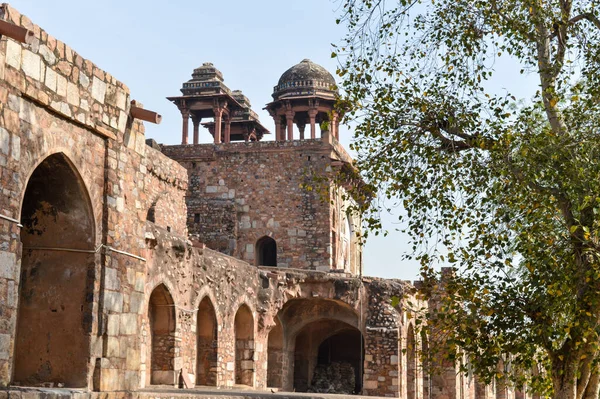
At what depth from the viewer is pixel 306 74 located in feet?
107

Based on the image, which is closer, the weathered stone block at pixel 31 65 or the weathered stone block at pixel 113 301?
the weathered stone block at pixel 31 65

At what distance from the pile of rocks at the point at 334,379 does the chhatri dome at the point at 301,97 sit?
28.9ft

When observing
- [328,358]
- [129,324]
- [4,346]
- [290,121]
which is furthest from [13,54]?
[290,121]

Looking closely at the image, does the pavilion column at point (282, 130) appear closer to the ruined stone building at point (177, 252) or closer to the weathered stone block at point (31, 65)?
the ruined stone building at point (177, 252)

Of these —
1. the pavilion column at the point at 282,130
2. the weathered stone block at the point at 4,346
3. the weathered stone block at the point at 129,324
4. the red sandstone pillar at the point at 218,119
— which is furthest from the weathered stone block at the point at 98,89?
the pavilion column at the point at 282,130

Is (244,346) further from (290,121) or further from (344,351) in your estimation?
(290,121)

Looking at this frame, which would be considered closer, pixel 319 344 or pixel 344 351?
pixel 319 344

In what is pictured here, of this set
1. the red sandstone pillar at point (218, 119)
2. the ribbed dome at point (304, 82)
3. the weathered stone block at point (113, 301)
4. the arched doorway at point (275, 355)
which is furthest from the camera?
the ribbed dome at point (304, 82)

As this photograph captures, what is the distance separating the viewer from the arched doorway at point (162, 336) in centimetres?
1620

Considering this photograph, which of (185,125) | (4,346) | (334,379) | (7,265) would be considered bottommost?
(334,379)

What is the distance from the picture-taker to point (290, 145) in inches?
1138

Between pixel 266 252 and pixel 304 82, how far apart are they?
22.4 ft

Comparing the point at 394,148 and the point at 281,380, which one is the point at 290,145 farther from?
the point at 394,148

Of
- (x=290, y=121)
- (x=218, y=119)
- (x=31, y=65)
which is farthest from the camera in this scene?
(x=290, y=121)
